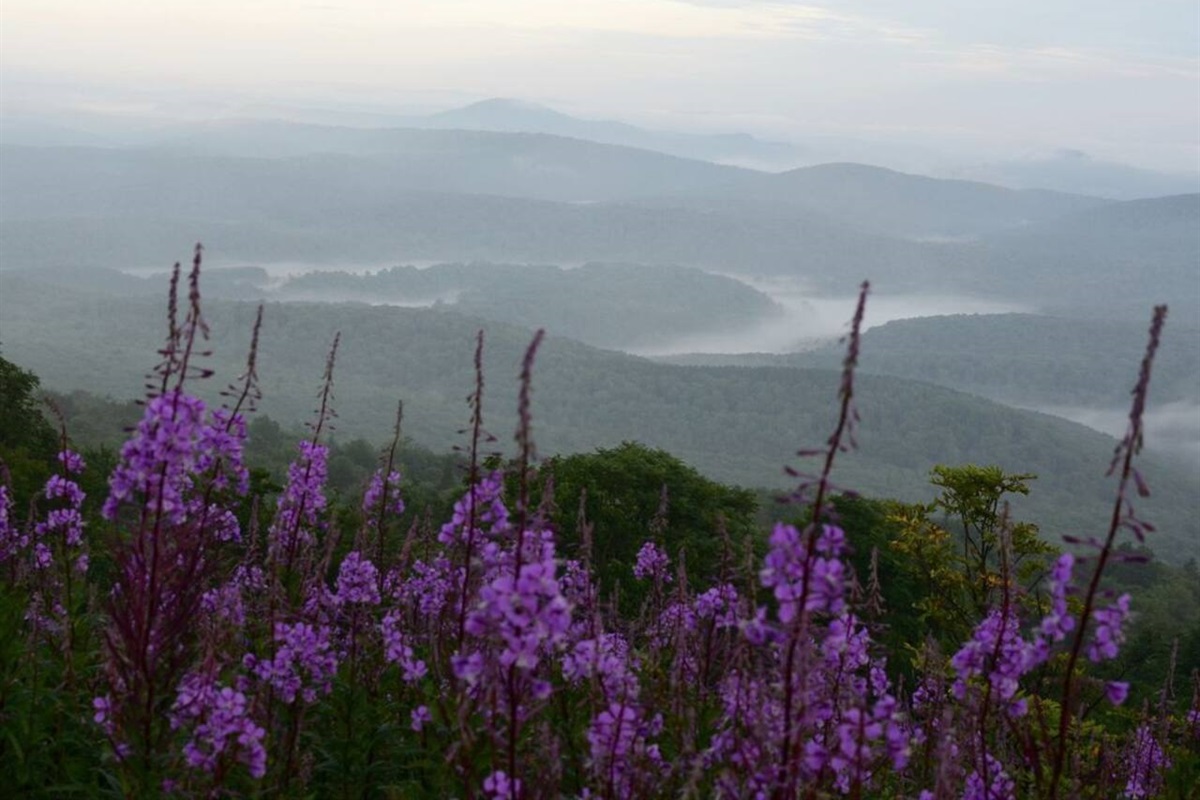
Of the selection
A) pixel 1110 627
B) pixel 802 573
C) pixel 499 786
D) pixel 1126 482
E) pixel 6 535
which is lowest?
pixel 6 535

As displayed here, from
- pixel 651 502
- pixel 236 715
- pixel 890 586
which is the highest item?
pixel 236 715

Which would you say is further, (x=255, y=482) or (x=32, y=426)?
(x=32, y=426)

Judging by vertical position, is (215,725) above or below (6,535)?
above

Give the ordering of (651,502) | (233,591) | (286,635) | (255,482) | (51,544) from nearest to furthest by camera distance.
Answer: (233,591)
(286,635)
(51,544)
(255,482)
(651,502)

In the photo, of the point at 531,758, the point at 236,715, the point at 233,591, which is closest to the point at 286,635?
the point at 233,591

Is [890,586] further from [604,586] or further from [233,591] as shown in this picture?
[233,591]

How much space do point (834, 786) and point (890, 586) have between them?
3811 cm

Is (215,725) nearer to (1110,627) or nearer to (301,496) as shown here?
(301,496)

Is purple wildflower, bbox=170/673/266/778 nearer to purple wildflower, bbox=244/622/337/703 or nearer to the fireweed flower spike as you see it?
purple wildflower, bbox=244/622/337/703

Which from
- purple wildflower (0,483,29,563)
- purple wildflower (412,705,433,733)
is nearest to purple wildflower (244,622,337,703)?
purple wildflower (412,705,433,733)

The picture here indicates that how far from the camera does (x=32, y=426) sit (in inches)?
1448

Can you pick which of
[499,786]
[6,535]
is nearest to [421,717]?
[499,786]

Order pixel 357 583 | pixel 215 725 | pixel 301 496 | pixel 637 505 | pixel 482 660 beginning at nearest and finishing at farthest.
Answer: pixel 482 660 → pixel 215 725 → pixel 301 496 → pixel 357 583 → pixel 637 505

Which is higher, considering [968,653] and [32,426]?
[968,653]
